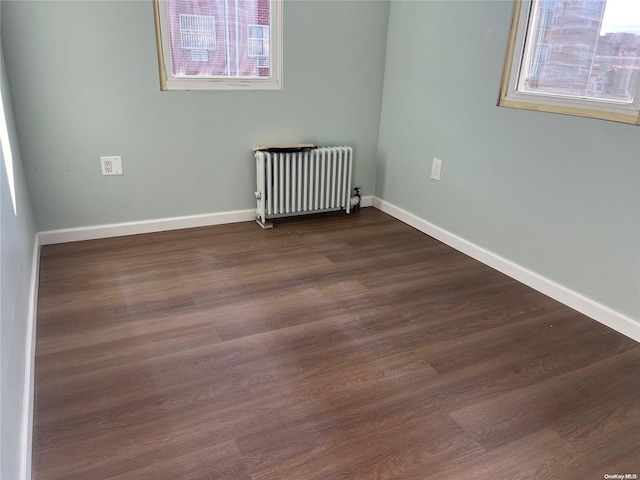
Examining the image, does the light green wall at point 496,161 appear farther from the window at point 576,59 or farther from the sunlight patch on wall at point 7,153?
the sunlight patch on wall at point 7,153

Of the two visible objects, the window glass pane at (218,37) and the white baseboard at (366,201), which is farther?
the white baseboard at (366,201)

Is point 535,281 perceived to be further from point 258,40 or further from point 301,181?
point 258,40

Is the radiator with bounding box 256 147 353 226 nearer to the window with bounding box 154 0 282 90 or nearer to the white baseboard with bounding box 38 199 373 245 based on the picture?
the white baseboard with bounding box 38 199 373 245

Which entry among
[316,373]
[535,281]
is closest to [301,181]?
[535,281]


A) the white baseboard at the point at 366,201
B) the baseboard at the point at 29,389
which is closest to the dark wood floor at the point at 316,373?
the baseboard at the point at 29,389

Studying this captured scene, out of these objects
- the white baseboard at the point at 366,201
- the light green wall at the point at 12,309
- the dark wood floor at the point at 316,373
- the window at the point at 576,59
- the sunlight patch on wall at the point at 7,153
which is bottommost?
the dark wood floor at the point at 316,373

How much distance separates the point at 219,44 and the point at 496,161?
1.82 meters

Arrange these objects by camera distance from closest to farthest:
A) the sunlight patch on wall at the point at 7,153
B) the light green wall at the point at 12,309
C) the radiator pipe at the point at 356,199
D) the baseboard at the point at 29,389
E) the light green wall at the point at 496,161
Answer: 1. the light green wall at the point at 12,309
2. the baseboard at the point at 29,389
3. the sunlight patch on wall at the point at 7,153
4. the light green wall at the point at 496,161
5. the radiator pipe at the point at 356,199

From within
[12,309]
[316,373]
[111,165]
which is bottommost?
[316,373]

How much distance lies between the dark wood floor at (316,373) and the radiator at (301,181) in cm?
59

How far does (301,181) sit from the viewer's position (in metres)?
3.26

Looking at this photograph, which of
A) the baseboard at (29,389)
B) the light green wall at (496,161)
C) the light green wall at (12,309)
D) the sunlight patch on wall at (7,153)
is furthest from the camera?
the light green wall at (496,161)

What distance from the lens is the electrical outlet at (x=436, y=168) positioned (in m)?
3.04

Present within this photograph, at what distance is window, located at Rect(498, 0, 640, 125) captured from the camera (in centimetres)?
199
